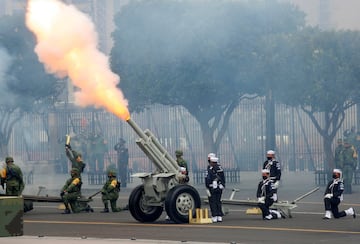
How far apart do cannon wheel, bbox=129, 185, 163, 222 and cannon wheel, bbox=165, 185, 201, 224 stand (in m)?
1.10

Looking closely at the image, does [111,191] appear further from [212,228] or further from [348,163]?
[348,163]

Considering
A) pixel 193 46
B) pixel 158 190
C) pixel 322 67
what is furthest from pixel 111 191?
pixel 322 67

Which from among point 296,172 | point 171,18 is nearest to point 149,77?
point 171,18

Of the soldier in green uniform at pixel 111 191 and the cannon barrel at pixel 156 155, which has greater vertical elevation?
the cannon barrel at pixel 156 155

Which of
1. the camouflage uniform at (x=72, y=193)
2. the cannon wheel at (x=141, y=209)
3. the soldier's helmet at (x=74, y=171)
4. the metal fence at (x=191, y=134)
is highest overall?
the metal fence at (x=191, y=134)

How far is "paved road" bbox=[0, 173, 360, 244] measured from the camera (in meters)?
22.9

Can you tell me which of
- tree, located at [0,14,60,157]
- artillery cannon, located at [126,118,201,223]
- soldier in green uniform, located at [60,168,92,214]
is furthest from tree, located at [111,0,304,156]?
artillery cannon, located at [126,118,201,223]

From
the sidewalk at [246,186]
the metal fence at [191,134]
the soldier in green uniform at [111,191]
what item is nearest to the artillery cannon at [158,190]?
the soldier in green uniform at [111,191]

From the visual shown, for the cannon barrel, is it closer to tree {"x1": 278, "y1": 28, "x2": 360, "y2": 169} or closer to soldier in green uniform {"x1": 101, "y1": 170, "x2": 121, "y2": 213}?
soldier in green uniform {"x1": 101, "y1": 170, "x2": 121, "y2": 213}

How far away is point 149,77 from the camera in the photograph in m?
46.7

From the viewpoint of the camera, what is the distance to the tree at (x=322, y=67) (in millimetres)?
44875

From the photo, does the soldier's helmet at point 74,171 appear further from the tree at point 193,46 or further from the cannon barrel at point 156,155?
the tree at point 193,46

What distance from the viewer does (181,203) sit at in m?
27.2

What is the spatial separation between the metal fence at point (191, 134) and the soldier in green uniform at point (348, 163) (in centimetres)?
1354
